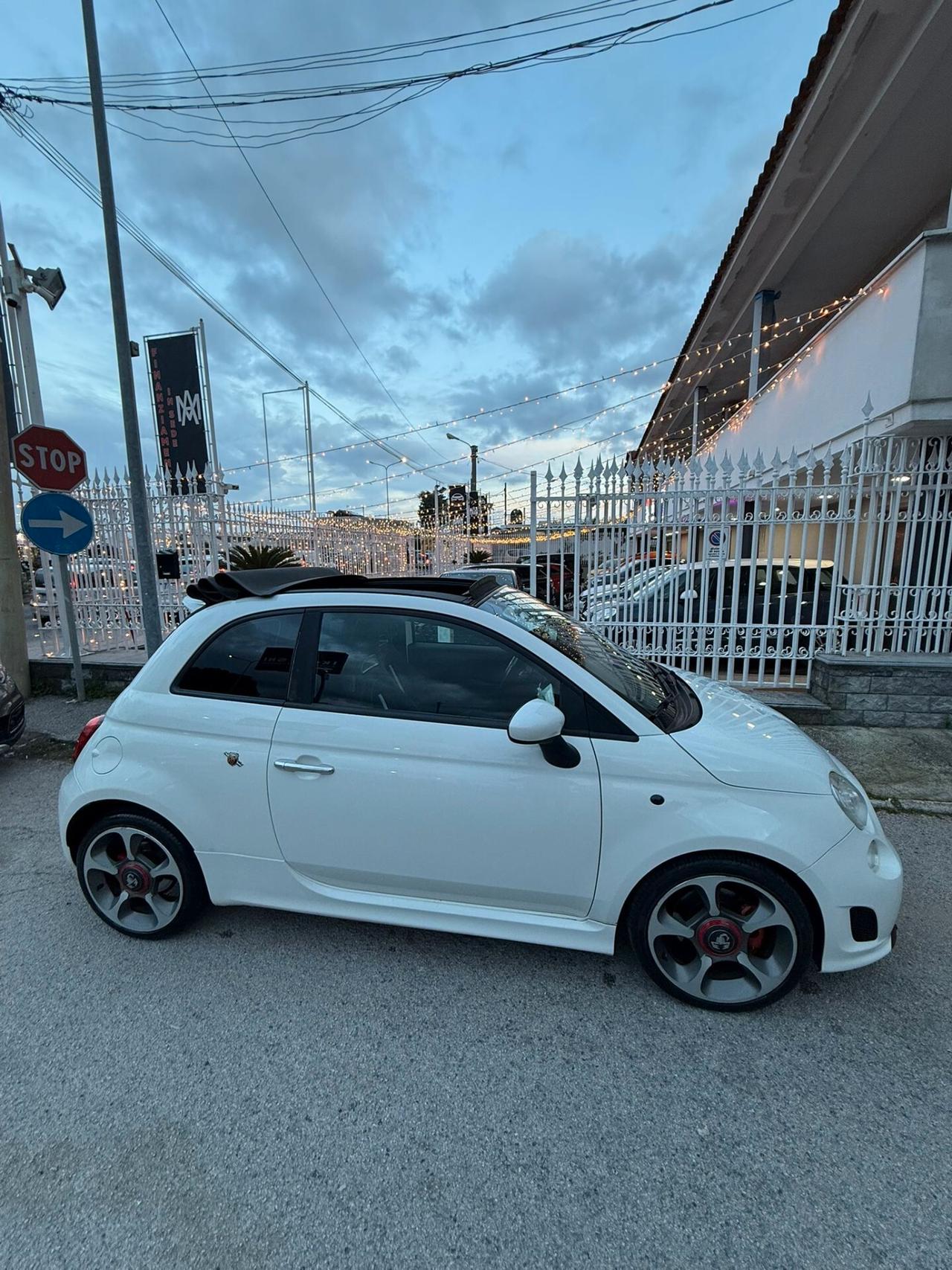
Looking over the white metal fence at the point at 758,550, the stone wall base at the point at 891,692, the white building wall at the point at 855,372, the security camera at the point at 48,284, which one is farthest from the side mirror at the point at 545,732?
the security camera at the point at 48,284

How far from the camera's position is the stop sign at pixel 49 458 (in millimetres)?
5840

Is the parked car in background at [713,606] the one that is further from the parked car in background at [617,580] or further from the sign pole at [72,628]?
the sign pole at [72,628]

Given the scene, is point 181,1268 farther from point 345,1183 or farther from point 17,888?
point 17,888

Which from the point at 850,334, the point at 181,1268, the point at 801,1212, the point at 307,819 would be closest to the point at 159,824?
the point at 307,819

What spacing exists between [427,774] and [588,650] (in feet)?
3.22

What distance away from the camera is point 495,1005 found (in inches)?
88.6

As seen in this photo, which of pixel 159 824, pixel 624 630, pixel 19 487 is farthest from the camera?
pixel 19 487

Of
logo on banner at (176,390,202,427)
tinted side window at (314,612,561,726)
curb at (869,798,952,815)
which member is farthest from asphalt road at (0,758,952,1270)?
logo on banner at (176,390,202,427)

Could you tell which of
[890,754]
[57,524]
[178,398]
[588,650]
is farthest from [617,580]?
[178,398]

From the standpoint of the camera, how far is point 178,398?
487 inches

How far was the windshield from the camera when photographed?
2.43m

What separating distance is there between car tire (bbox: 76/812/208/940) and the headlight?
269 cm

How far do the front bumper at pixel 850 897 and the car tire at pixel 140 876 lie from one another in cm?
255

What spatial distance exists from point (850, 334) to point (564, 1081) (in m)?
7.45
